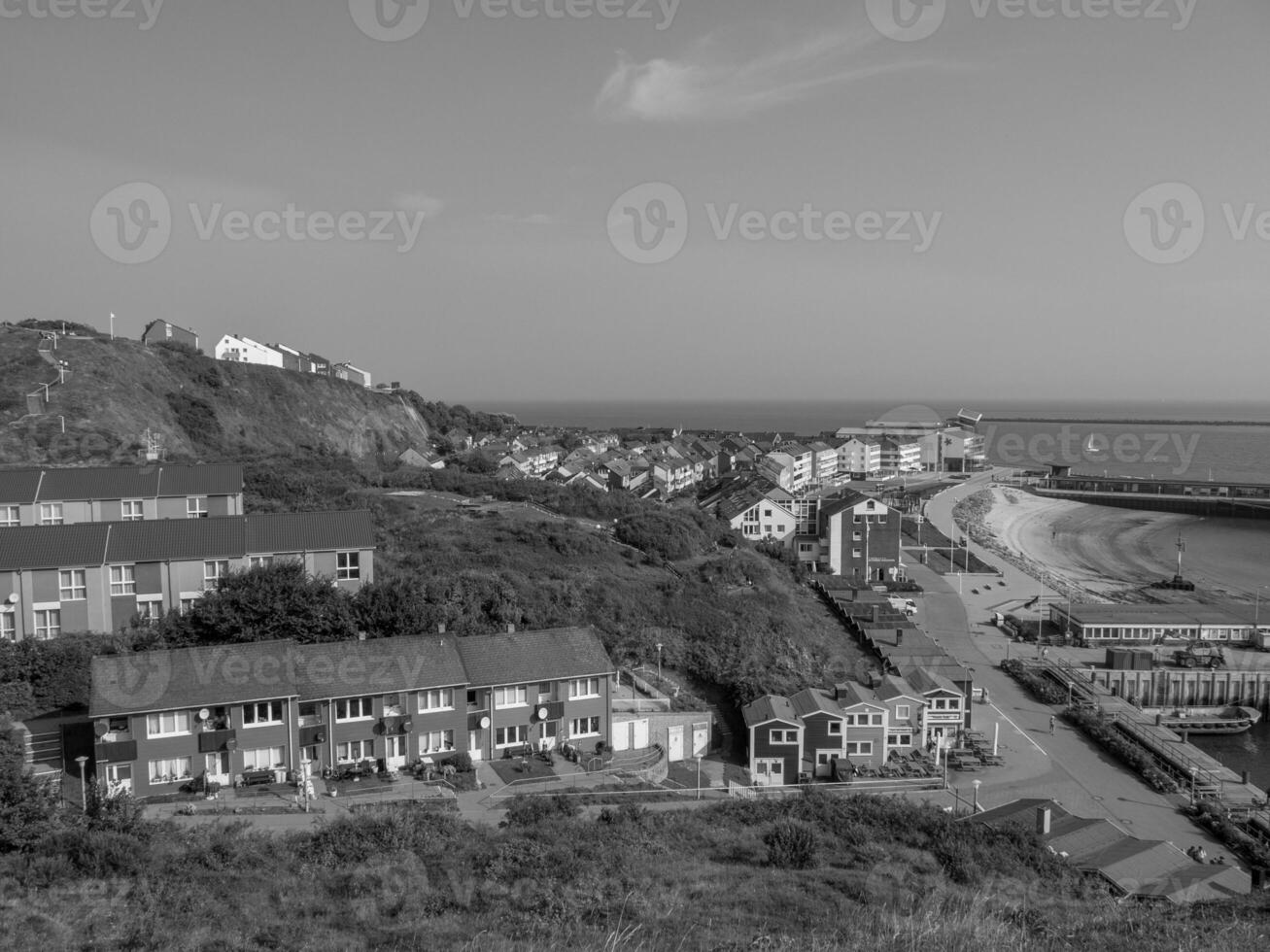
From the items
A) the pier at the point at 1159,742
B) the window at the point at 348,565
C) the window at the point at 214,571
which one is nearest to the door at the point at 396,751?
the window at the point at 348,565

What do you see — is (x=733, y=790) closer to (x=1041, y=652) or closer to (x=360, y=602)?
(x=360, y=602)

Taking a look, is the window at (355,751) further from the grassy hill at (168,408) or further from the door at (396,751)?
the grassy hill at (168,408)

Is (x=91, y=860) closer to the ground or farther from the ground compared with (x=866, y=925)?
closer to the ground

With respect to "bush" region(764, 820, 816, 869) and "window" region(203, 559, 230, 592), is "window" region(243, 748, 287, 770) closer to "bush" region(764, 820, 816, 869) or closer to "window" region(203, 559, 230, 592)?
"window" region(203, 559, 230, 592)

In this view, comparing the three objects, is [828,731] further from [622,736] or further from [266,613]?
[266,613]

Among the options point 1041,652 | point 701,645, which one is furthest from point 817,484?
point 701,645

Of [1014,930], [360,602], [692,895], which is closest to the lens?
[1014,930]

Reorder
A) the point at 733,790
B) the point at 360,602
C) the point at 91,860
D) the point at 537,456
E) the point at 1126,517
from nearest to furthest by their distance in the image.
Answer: the point at 91,860 → the point at 733,790 → the point at 360,602 → the point at 537,456 → the point at 1126,517
